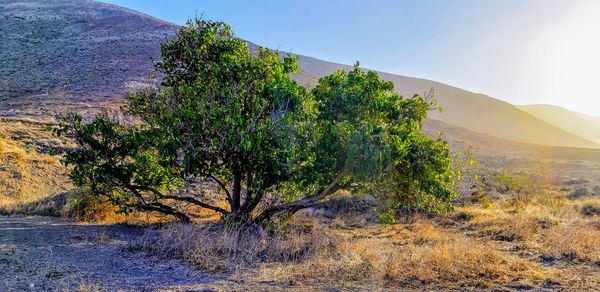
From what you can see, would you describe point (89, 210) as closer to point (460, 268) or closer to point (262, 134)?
point (262, 134)

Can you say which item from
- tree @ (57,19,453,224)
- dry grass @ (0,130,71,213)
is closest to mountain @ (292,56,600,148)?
dry grass @ (0,130,71,213)

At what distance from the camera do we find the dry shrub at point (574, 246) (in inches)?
385

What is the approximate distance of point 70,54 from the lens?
153 feet

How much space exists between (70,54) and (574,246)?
163 ft

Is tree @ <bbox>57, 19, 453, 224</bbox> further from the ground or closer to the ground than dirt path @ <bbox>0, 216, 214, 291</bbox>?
further from the ground

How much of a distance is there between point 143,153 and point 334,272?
5.42 metres

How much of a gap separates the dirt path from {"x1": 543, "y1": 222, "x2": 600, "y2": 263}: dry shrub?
8.05 metres

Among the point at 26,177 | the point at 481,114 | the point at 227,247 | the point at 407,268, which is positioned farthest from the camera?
the point at 481,114

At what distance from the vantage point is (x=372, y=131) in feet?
28.7

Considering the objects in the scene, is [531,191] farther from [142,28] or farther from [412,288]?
[142,28]

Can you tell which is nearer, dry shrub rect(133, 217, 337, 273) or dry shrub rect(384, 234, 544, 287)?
dry shrub rect(384, 234, 544, 287)

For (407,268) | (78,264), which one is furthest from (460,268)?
(78,264)

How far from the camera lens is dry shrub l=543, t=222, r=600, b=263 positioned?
9781 millimetres

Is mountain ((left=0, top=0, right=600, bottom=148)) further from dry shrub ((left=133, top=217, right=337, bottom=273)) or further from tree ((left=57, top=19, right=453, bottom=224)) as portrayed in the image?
dry shrub ((left=133, top=217, right=337, bottom=273))
